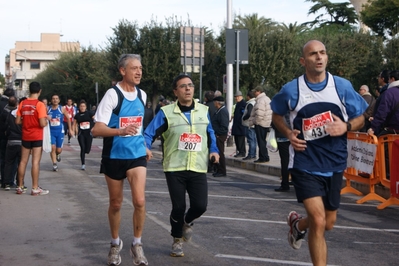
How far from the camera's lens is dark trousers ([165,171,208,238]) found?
6824mm

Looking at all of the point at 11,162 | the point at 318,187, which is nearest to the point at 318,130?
the point at 318,187

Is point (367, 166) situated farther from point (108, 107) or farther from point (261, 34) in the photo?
point (261, 34)

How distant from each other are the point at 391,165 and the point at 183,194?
4814mm

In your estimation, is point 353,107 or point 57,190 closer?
point 353,107

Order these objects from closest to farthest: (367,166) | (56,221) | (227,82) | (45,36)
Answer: (56,221) < (367,166) < (227,82) < (45,36)

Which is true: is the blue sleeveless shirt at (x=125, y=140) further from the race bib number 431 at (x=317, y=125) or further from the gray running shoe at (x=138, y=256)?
the race bib number 431 at (x=317, y=125)

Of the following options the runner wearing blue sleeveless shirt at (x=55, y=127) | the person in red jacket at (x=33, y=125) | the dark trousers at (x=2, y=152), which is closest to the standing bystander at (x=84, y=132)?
the runner wearing blue sleeveless shirt at (x=55, y=127)

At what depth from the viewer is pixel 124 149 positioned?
21.3ft

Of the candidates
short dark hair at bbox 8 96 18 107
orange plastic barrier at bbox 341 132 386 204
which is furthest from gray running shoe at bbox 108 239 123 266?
short dark hair at bbox 8 96 18 107

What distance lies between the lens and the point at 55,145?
17344 millimetres

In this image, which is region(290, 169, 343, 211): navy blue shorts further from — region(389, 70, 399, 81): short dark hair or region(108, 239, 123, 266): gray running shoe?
region(389, 70, 399, 81): short dark hair

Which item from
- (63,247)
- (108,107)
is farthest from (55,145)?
(108,107)

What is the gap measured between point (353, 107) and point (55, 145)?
12.7m

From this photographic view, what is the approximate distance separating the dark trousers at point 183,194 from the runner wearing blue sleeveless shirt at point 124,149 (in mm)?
418
